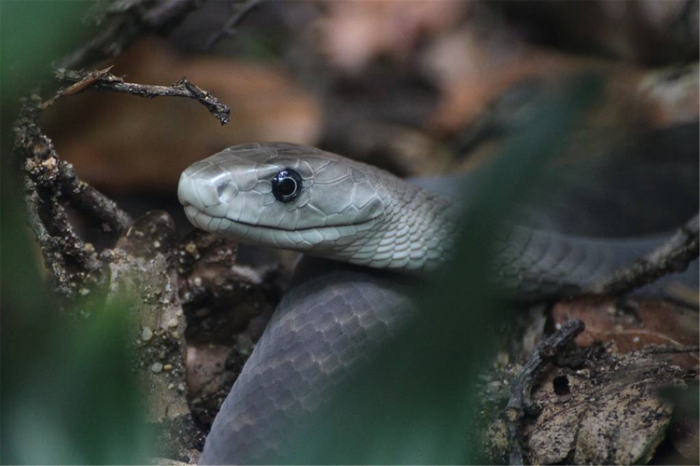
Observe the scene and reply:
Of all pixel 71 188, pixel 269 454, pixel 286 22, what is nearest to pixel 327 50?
pixel 286 22

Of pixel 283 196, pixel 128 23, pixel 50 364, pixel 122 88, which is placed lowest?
pixel 50 364

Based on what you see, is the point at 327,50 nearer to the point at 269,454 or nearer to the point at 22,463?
the point at 269,454

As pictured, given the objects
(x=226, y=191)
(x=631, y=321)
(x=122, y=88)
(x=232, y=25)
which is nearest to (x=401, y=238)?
(x=226, y=191)

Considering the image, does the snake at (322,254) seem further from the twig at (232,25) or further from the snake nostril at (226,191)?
the twig at (232,25)

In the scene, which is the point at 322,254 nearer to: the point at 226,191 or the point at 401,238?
the point at 401,238

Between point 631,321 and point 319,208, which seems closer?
point 319,208
